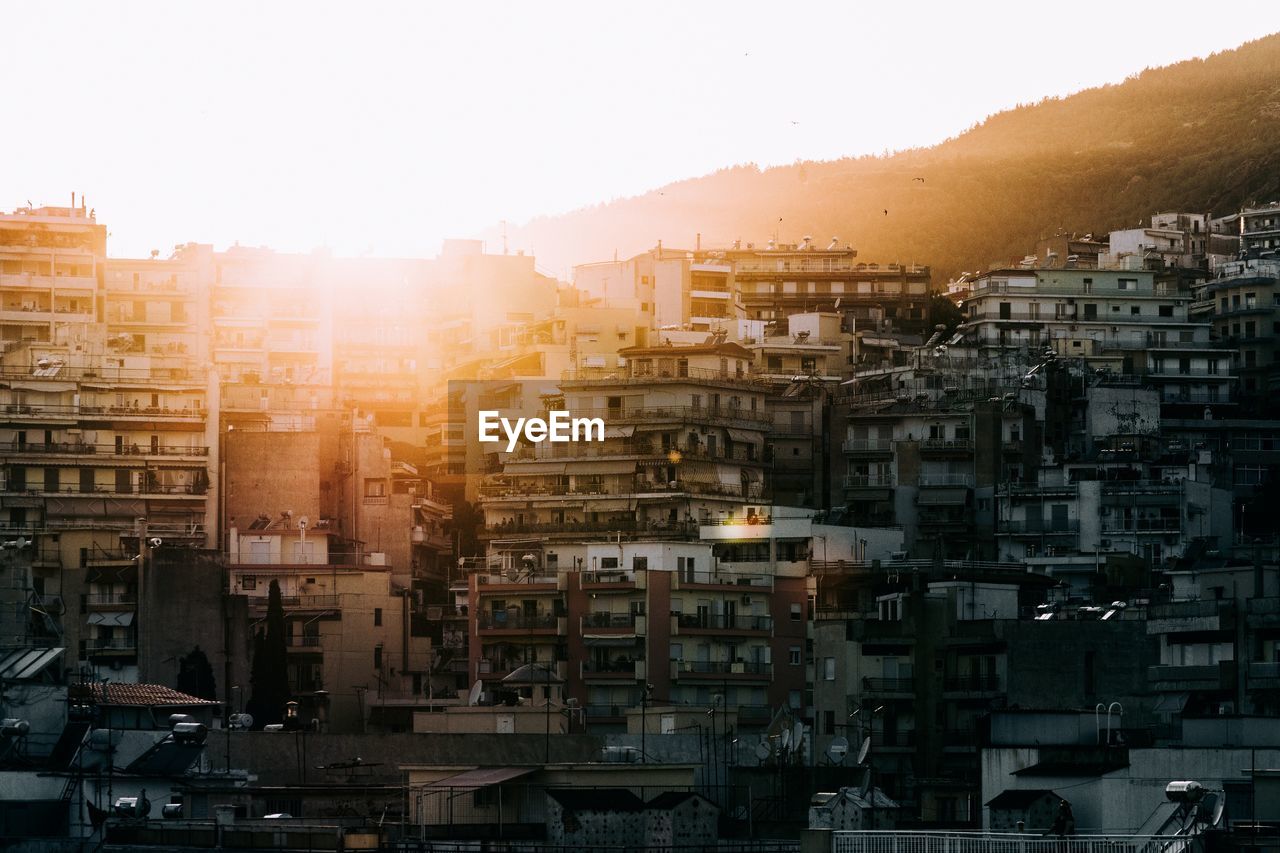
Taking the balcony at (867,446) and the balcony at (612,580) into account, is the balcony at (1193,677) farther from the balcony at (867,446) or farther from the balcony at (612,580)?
the balcony at (867,446)

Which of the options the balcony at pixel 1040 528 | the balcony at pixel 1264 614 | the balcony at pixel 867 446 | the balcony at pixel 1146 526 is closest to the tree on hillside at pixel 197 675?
the balcony at pixel 867 446

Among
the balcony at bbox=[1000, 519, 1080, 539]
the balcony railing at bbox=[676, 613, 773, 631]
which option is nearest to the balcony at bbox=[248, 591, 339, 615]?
the balcony railing at bbox=[676, 613, 773, 631]

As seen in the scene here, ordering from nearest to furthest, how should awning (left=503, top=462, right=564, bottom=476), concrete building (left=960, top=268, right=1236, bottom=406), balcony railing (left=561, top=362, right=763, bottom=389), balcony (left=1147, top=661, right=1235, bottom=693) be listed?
balcony (left=1147, top=661, right=1235, bottom=693)
awning (left=503, top=462, right=564, bottom=476)
balcony railing (left=561, top=362, right=763, bottom=389)
concrete building (left=960, top=268, right=1236, bottom=406)

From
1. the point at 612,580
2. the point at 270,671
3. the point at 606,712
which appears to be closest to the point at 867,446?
the point at 612,580

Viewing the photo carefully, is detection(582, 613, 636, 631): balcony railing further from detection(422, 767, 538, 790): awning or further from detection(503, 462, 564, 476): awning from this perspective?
detection(422, 767, 538, 790): awning

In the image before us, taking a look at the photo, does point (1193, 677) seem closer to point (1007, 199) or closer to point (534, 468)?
point (534, 468)

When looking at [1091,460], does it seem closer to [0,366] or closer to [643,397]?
[643,397]
